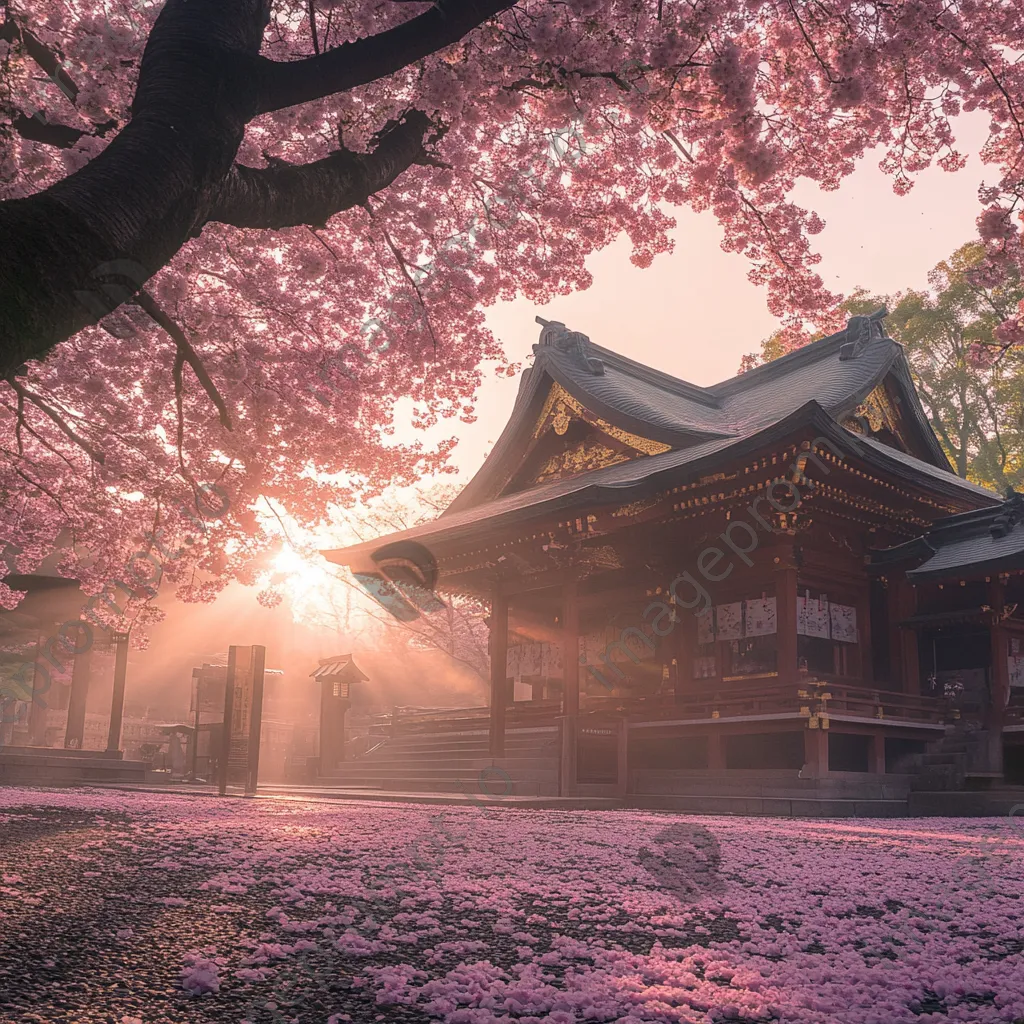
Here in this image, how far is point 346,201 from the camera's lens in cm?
571

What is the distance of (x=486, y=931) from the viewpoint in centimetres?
318

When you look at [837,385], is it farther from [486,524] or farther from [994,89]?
[994,89]

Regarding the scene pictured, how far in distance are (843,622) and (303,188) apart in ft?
42.1

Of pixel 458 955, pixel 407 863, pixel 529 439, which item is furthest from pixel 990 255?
pixel 529 439

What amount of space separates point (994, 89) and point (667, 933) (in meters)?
8.08

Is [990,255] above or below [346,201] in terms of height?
above

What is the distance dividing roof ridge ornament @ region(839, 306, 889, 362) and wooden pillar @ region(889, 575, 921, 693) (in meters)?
5.53

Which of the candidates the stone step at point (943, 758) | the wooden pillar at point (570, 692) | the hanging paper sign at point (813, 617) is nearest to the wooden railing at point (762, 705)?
the wooden pillar at point (570, 692)

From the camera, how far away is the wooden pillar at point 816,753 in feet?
41.3

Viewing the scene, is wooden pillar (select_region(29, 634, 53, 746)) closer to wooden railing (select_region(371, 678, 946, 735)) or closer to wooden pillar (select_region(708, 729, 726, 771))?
wooden railing (select_region(371, 678, 946, 735))

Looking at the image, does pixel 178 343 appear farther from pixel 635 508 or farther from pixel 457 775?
pixel 457 775

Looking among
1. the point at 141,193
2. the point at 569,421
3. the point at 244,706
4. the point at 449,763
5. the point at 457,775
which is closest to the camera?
the point at 141,193

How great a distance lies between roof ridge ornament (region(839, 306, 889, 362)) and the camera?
18.4 m

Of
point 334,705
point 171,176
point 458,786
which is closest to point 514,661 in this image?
point 334,705
